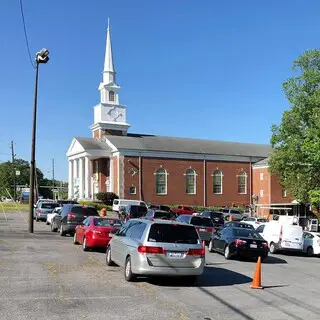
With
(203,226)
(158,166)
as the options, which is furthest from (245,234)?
(158,166)

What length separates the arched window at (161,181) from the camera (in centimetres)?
7569

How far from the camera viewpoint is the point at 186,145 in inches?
3201

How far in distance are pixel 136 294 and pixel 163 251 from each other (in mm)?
1509

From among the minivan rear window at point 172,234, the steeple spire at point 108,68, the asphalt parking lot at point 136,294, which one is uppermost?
the steeple spire at point 108,68

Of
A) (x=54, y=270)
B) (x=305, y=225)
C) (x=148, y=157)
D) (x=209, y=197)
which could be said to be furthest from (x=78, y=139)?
(x=54, y=270)

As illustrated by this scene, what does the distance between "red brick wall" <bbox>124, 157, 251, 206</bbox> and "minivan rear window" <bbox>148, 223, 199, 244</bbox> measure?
6039 centimetres

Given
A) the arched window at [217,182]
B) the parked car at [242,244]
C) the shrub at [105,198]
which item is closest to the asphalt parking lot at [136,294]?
the parked car at [242,244]

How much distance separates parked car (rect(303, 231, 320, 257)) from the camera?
26750 millimetres

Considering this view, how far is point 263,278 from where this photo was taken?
14578 millimetres

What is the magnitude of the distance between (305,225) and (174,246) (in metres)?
44.8

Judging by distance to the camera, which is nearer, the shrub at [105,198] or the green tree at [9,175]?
the shrub at [105,198]

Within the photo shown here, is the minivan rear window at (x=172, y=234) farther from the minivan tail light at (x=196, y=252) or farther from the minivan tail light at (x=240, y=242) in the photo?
the minivan tail light at (x=240, y=242)

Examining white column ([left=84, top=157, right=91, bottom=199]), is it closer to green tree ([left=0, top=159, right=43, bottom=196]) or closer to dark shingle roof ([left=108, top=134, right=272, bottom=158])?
dark shingle roof ([left=108, top=134, right=272, bottom=158])

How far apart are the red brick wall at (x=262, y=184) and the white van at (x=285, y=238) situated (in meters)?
52.1
